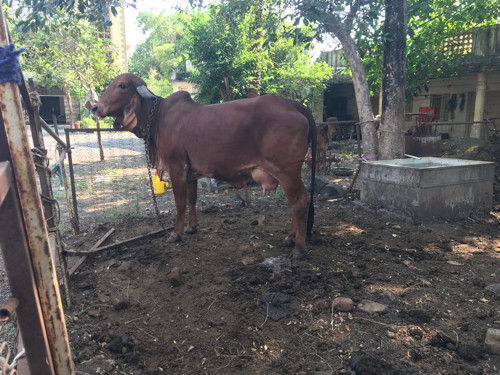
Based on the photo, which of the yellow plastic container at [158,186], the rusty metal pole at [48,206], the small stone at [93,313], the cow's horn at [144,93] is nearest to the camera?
the rusty metal pole at [48,206]

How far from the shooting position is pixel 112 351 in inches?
101

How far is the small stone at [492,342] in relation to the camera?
→ 7.91ft

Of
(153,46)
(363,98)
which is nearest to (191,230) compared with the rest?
(363,98)

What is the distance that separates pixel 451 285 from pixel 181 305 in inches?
98.6

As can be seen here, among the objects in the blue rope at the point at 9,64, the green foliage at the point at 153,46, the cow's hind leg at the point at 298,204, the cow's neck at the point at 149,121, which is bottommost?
the cow's hind leg at the point at 298,204

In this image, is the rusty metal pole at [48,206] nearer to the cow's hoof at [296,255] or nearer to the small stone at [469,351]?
the cow's hoof at [296,255]

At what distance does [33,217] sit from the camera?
132cm

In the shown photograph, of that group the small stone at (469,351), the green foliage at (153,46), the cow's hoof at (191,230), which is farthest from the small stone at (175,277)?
the green foliage at (153,46)

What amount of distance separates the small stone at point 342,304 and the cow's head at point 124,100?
345cm

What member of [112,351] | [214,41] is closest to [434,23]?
[214,41]

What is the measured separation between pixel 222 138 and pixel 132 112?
141cm

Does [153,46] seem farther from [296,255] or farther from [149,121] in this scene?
[296,255]

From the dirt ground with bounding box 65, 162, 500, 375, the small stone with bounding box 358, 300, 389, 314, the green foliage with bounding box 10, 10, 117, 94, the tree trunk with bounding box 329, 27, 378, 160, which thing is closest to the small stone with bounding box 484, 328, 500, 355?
the dirt ground with bounding box 65, 162, 500, 375

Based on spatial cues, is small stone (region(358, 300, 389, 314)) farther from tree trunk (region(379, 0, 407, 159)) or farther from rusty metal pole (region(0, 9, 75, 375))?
tree trunk (region(379, 0, 407, 159))
